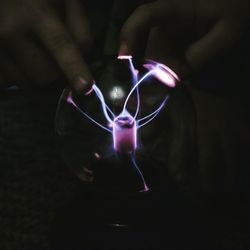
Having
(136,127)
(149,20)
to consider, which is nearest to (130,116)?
(136,127)

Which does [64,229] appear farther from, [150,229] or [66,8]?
Result: [66,8]

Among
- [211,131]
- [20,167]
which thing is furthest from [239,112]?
[20,167]

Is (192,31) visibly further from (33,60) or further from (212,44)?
(33,60)

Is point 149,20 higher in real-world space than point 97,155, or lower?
higher

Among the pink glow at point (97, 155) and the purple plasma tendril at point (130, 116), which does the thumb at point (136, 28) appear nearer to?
the purple plasma tendril at point (130, 116)

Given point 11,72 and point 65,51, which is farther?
point 11,72

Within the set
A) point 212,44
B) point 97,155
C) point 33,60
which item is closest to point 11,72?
point 33,60
